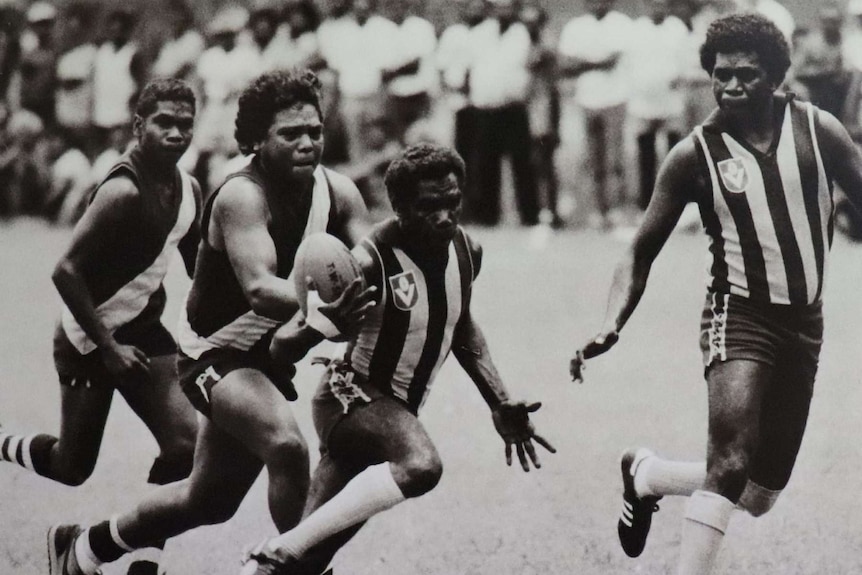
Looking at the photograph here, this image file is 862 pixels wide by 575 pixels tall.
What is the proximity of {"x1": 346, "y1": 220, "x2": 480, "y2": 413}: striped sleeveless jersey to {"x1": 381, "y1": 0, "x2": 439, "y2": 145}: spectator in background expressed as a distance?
13.2 feet

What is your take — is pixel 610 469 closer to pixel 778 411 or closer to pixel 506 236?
pixel 778 411

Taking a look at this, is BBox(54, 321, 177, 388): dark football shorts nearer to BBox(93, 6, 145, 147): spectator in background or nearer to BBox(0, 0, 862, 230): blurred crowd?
BBox(0, 0, 862, 230): blurred crowd

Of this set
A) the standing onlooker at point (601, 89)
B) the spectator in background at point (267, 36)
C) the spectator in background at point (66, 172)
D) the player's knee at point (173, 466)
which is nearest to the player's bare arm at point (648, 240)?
the player's knee at point (173, 466)

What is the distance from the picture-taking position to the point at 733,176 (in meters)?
3.68

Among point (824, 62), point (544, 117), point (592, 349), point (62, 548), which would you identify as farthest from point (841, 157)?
point (544, 117)

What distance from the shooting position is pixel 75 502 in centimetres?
470

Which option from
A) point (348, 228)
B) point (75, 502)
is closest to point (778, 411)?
point (348, 228)

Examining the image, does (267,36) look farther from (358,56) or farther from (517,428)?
(517,428)

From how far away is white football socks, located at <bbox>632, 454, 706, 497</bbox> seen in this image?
393cm

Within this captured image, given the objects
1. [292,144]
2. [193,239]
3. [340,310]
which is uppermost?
[292,144]

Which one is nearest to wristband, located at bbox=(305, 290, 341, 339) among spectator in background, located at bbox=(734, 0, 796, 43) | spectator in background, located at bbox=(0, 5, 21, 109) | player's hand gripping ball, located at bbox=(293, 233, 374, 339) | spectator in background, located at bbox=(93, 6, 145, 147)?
player's hand gripping ball, located at bbox=(293, 233, 374, 339)

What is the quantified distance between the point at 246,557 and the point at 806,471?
67.3 inches

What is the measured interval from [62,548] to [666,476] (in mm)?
1654

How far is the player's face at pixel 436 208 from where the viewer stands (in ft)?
11.5
